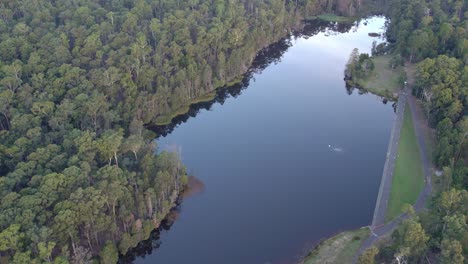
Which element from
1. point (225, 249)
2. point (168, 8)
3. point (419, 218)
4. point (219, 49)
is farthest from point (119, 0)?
point (419, 218)

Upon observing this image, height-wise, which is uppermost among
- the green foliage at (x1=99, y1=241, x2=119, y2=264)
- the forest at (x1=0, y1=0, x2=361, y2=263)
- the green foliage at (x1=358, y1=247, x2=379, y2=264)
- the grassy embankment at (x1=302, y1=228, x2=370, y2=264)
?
the forest at (x1=0, y1=0, x2=361, y2=263)

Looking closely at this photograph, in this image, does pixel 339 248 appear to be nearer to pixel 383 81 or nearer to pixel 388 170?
pixel 388 170

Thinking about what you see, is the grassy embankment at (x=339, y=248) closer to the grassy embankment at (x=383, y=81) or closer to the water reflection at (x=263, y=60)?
the water reflection at (x=263, y=60)

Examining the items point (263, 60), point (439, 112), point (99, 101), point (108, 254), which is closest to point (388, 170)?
point (439, 112)

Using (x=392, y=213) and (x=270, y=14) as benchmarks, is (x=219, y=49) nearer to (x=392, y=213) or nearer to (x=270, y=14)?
(x=270, y=14)

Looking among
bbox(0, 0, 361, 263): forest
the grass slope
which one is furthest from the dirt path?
the grass slope

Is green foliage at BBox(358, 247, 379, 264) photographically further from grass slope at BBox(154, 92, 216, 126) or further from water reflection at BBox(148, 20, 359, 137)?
grass slope at BBox(154, 92, 216, 126)
